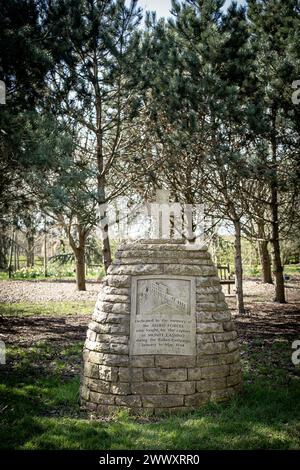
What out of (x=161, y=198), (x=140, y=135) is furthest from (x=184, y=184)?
(x=161, y=198)

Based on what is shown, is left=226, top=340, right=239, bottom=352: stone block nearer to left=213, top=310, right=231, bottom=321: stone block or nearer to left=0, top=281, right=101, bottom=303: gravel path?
left=213, top=310, right=231, bottom=321: stone block

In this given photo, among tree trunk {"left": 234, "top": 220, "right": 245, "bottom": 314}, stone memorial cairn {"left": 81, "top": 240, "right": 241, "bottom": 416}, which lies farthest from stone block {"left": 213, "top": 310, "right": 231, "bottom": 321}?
tree trunk {"left": 234, "top": 220, "right": 245, "bottom": 314}

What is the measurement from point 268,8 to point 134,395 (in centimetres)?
905

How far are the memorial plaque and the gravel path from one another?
357 inches

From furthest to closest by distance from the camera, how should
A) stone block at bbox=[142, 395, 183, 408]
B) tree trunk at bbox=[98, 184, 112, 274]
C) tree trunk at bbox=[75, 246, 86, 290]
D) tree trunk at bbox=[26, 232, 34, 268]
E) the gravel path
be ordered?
tree trunk at bbox=[75, 246, 86, 290] → the gravel path → tree trunk at bbox=[26, 232, 34, 268] → tree trunk at bbox=[98, 184, 112, 274] → stone block at bbox=[142, 395, 183, 408]

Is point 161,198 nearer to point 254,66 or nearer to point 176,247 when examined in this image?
point 176,247

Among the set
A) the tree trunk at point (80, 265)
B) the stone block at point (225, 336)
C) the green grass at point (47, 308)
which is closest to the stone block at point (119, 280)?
the stone block at point (225, 336)

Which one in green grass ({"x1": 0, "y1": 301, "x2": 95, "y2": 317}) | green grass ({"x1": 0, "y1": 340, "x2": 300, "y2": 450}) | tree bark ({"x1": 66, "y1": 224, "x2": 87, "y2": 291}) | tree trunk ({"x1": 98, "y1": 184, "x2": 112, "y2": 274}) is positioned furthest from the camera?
Answer: tree bark ({"x1": 66, "y1": 224, "x2": 87, "y2": 291})

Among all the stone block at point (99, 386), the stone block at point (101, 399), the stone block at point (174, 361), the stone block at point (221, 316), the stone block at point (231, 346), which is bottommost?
the stone block at point (101, 399)

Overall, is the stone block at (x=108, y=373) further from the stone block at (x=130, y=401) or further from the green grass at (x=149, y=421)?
the green grass at (x=149, y=421)

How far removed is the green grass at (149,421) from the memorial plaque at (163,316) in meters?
0.72

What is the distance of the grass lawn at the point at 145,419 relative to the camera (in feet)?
11.9

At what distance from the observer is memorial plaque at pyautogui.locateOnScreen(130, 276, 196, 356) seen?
446 centimetres

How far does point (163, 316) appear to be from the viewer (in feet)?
14.9
